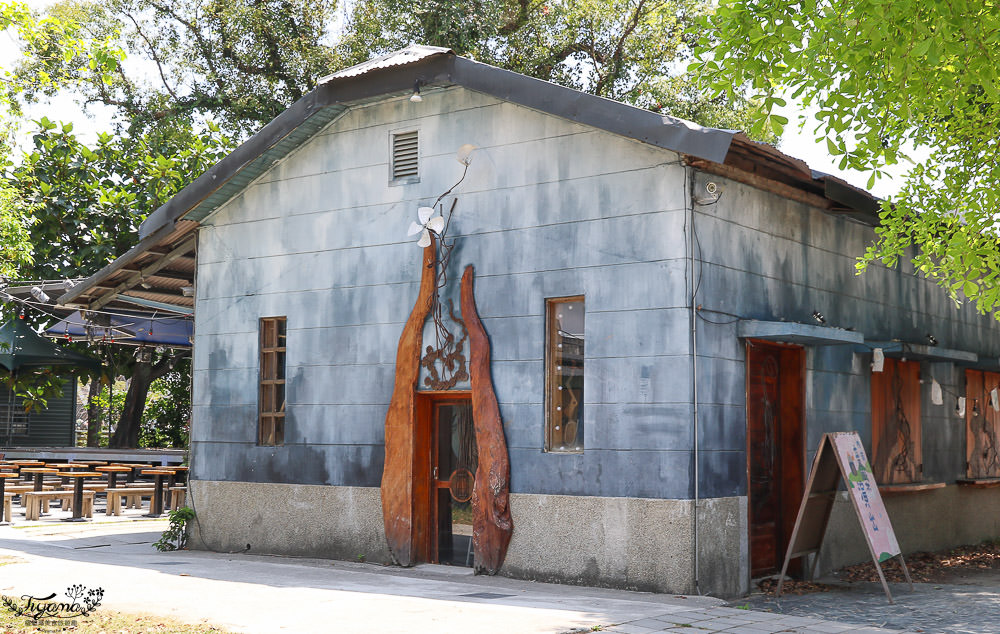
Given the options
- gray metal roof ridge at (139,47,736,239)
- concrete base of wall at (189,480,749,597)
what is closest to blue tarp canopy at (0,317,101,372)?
gray metal roof ridge at (139,47,736,239)

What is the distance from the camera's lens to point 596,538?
10.5 m

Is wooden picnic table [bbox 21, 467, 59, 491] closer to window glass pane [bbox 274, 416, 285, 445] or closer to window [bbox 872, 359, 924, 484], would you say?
window glass pane [bbox 274, 416, 285, 445]

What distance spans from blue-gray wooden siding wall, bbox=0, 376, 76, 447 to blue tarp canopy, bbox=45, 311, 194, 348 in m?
10.4

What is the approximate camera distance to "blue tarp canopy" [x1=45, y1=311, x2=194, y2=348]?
18.7m

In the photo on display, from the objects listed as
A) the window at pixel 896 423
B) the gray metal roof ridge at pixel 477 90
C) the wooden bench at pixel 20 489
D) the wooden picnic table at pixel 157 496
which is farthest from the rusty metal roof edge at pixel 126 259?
the window at pixel 896 423

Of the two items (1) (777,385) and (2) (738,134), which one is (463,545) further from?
(2) (738,134)

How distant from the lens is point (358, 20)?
87.2 ft

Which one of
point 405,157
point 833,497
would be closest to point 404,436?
point 405,157

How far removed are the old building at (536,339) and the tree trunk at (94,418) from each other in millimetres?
20447

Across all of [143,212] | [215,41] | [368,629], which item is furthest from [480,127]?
[215,41]

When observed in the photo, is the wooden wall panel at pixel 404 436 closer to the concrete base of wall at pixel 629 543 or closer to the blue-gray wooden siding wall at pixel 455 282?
the blue-gray wooden siding wall at pixel 455 282

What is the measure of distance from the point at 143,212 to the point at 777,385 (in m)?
17.4

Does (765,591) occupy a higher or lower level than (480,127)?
lower

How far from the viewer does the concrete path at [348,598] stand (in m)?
8.00
